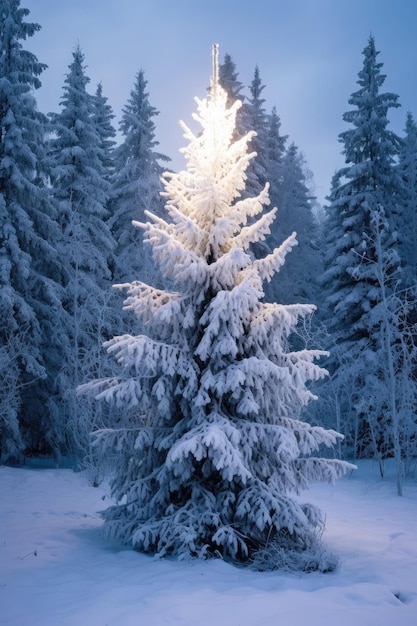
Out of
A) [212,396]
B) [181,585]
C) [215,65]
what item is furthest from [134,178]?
[181,585]

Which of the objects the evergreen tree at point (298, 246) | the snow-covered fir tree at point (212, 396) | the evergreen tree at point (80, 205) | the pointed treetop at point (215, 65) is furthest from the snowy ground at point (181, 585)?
the evergreen tree at point (298, 246)

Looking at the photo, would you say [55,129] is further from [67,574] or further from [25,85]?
[67,574]

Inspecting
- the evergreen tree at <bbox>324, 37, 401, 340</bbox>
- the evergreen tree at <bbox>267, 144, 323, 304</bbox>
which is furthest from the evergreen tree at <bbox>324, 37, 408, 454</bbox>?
the evergreen tree at <bbox>267, 144, 323, 304</bbox>

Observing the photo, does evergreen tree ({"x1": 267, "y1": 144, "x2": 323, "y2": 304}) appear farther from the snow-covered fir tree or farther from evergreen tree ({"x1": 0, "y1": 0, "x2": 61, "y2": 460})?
the snow-covered fir tree

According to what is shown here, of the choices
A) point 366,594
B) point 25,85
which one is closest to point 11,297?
point 25,85

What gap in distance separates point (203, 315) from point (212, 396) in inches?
48.5

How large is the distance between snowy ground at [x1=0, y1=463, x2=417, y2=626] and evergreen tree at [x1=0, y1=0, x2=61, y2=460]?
7.49 metres

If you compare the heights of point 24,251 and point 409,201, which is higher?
point 409,201

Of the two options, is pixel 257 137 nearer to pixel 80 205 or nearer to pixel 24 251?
pixel 80 205

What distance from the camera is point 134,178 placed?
981 inches

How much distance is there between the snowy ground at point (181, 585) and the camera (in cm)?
505

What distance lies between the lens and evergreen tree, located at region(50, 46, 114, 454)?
19.1m

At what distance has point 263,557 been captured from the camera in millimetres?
6961

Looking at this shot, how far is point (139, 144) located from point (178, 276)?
19100 millimetres
